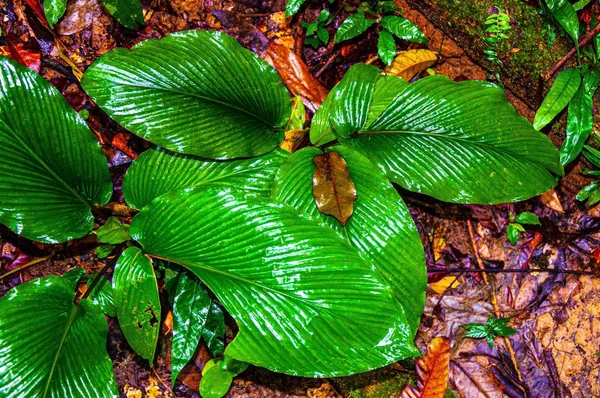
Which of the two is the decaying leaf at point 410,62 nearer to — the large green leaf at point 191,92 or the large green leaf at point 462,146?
the large green leaf at point 462,146

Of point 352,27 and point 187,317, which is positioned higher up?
point 352,27

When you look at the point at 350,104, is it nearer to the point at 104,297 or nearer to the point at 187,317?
the point at 187,317

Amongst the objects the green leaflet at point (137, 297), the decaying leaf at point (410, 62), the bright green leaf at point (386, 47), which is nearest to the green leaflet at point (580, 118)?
the decaying leaf at point (410, 62)

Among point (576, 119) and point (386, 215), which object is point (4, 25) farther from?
point (576, 119)

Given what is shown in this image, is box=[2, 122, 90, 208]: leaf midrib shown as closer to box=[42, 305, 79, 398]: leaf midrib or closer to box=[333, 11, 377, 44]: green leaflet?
box=[42, 305, 79, 398]: leaf midrib

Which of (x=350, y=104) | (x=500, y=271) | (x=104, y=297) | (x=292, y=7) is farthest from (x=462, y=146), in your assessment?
(x=104, y=297)
